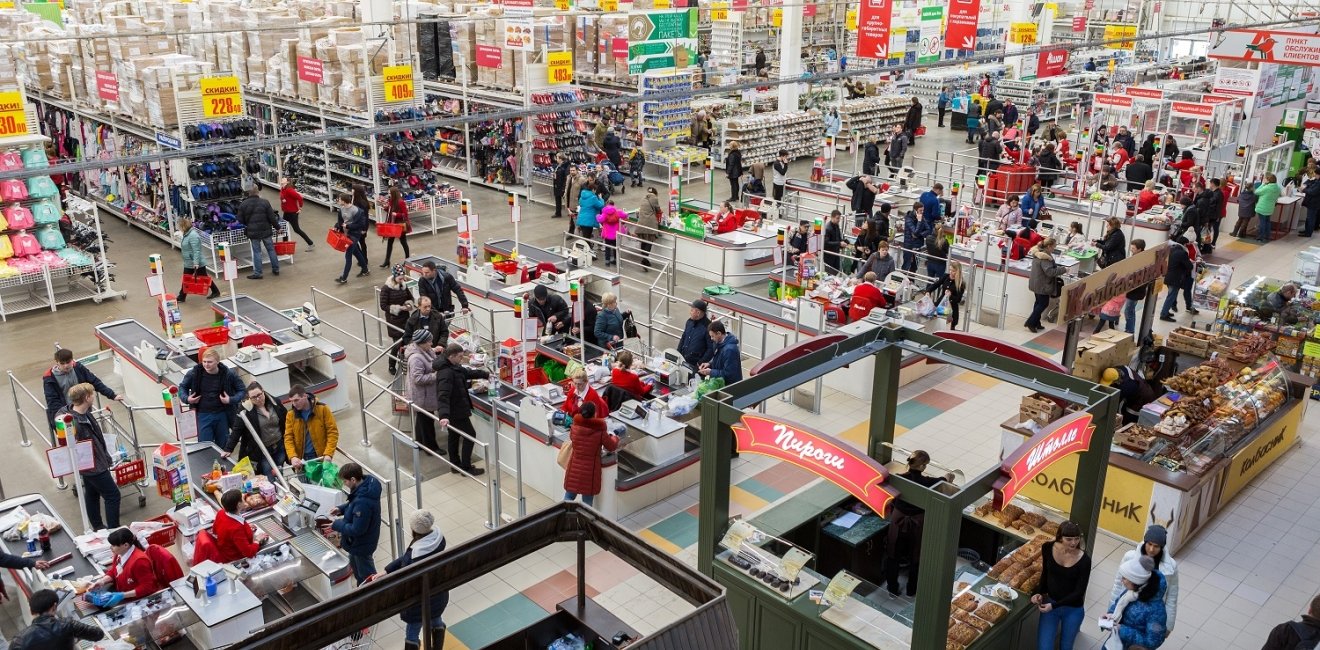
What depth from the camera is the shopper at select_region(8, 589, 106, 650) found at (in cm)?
625

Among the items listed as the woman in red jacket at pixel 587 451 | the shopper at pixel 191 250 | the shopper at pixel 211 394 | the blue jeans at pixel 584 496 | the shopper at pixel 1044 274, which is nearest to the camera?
the woman in red jacket at pixel 587 451

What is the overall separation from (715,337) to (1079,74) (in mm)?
25079

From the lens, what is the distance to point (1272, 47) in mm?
20875

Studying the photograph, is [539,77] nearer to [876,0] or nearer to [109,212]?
[876,0]

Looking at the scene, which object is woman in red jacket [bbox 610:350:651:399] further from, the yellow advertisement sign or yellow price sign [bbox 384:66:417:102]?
yellow price sign [bbox 384:66:417:102]

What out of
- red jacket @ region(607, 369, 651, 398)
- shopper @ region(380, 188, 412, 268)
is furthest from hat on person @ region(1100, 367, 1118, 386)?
shopper @ region(380, 188, 412, 268)

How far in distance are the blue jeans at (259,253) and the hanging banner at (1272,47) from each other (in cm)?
1772

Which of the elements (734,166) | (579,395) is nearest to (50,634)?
(579,395)

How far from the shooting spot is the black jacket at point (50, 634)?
6.25 metres

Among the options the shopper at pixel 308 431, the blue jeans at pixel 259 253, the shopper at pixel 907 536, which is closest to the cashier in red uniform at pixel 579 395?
the shopper at pixel 308 431

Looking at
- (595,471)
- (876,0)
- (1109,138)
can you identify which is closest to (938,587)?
(595,471)

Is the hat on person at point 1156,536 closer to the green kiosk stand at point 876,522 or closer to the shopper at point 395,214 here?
the green kiosk stand at point 876,522

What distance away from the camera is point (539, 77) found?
2020cm

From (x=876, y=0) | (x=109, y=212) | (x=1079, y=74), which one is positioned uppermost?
(x=876, y=0)
